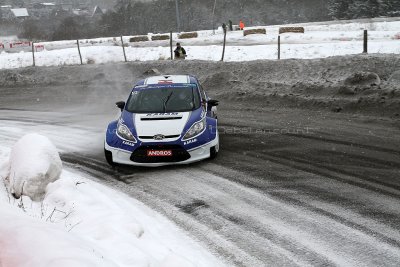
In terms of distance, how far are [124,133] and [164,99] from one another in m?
1.37

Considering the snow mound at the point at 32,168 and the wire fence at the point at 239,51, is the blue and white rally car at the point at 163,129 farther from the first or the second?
the wire fence at the point at 239,51

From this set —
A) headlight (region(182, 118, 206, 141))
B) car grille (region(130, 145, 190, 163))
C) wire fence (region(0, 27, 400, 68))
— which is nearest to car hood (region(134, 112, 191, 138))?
headlight (region(182, 118, 206, 141))

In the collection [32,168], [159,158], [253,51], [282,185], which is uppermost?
[253,51]

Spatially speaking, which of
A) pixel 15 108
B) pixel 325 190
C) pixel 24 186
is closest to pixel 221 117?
pixel 325 190

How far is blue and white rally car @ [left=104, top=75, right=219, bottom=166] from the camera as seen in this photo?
860 centimetres

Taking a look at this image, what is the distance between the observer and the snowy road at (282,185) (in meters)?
5.59

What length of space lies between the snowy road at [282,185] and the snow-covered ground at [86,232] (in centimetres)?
33

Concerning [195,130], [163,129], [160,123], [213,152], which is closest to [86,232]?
[163,129]

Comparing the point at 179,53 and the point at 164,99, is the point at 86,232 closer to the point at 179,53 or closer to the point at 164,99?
the point at 164,99

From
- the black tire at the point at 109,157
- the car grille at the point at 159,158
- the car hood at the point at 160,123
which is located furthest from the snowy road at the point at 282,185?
the car hood at the point at 160,123

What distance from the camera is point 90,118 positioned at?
14.9m

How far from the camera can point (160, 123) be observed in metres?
8.90

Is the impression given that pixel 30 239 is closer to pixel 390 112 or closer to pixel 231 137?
pixel 231 137

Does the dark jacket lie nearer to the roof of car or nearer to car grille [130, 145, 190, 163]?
the roof of car
